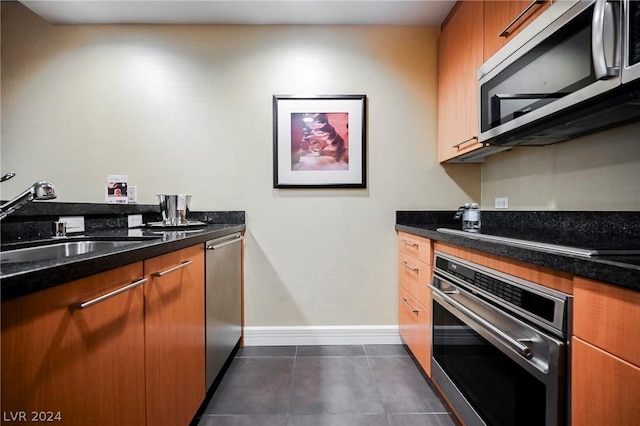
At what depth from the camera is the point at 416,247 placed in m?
1.86

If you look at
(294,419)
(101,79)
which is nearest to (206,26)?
(101,79)

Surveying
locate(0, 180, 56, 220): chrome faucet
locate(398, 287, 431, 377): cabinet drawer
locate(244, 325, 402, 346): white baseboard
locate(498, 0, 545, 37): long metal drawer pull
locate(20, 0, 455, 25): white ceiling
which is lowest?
locate(244, 325, 402, 346): white baseboard

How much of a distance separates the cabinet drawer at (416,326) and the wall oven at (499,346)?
0.13 m

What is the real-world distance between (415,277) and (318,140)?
122 cm

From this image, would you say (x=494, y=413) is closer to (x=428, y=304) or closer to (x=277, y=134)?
(x=428, y=304)

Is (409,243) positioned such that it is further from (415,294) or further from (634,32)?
(634,32)

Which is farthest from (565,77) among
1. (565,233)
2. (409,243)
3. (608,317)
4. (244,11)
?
(244,11)

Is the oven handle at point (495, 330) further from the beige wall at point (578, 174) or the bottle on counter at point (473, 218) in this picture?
the beige wall at point (578, 174)

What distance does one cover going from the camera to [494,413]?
1014 mm

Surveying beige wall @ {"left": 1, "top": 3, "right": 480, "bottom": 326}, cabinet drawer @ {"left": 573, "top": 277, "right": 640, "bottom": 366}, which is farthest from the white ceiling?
cabinet drawer @ {"left": 573, "top": 277, "right": 640, "bottom": 366}

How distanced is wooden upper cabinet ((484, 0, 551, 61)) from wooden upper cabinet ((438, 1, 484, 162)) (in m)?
0.07

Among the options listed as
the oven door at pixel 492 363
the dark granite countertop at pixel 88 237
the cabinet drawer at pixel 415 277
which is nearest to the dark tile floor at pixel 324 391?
the oven door at pixel 492 363

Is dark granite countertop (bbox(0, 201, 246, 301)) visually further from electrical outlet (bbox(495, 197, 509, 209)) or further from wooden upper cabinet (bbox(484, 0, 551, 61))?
electrical outlet (bbox(495, 197, 509, 209))

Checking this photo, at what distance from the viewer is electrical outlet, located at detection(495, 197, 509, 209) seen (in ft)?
6.53
